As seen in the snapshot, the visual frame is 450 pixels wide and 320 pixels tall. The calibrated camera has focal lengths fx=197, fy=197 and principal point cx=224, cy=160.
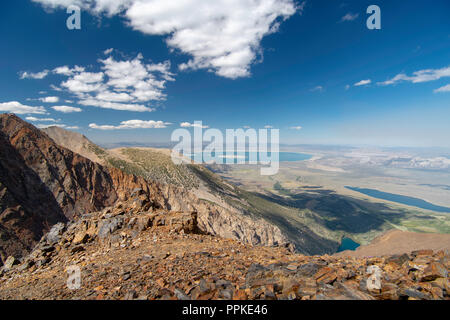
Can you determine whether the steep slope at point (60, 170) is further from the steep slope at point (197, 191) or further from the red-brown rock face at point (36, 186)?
the steep slope at point (197, 191)

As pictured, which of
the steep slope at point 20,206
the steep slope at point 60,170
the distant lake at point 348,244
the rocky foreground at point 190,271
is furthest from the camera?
the distant lake at point 348,244

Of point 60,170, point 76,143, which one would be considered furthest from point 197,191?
point 76,143

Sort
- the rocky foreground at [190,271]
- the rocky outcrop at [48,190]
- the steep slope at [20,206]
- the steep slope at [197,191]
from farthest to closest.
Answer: the steep slope at [197,191] < the rocky outcrop at [48,190] < the steep slope at [20,206] < the rocky foreground at [190,271]

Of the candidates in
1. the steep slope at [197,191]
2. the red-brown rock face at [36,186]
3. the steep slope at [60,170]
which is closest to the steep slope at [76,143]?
the steep slope at [197,191]

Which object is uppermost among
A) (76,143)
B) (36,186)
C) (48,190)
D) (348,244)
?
(76,143)

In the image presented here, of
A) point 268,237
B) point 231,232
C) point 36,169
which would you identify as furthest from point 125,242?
point 268,237

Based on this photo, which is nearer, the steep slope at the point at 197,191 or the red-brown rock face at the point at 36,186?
the red-brown rock face at the point at 36,186

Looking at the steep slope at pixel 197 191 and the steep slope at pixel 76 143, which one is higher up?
the steep slope at pixel 76 143

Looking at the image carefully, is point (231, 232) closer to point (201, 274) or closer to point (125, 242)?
point (125, 242)

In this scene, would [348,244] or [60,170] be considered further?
[348,244]

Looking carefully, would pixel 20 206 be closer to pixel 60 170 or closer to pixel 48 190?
pixel 48 190
